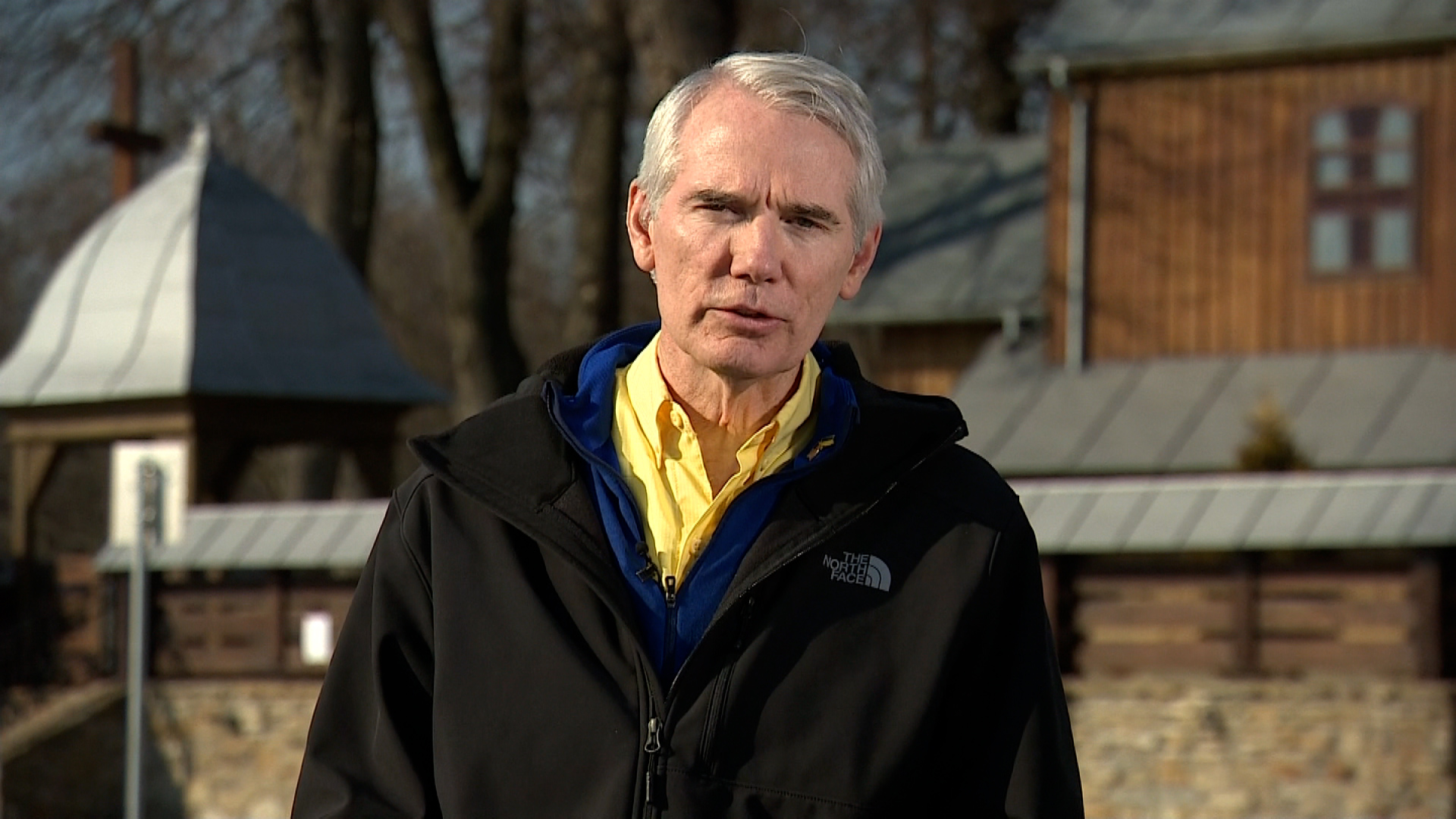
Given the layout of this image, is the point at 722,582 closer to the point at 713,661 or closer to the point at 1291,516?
the point at 713,661

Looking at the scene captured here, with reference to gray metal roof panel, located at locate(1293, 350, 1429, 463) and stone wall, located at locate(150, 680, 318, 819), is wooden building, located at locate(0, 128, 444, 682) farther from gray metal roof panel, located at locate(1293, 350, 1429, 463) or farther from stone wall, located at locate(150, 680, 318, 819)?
gray metal roof panel, located at locate(1293, 350, 1429, 463)

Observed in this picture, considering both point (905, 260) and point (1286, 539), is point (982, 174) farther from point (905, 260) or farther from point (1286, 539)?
point (1286, 539)

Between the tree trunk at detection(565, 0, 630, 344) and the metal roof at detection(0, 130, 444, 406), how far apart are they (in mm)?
2282

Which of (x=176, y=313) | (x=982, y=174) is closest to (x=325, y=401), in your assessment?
(x=176, y=313)

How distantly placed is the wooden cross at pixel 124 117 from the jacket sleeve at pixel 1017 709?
19.5 meters

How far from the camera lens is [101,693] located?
58.7 feet

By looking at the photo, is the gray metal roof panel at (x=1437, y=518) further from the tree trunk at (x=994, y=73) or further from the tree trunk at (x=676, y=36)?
the tree trunk at (x=994, y=73)

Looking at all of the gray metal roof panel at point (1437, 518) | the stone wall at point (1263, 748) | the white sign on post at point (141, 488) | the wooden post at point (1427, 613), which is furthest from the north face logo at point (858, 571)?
the wooden post at point (1427, 613)

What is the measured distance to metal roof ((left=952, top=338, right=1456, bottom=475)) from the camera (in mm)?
17859

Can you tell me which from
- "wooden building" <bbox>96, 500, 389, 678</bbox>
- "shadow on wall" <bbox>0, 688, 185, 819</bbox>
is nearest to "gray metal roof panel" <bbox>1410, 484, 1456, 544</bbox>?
"wooden building" <bbox>96, 500, 389, 678</bbox>

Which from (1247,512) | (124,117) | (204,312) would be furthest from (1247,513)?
(124,117)

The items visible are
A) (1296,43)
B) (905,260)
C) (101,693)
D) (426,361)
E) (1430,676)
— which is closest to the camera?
(1430,676)

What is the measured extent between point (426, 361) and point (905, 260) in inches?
620

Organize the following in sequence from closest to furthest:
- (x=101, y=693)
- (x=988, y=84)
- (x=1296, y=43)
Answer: (x=101, y=693) → (x=1296, y=43) → (x=988, y=84)
